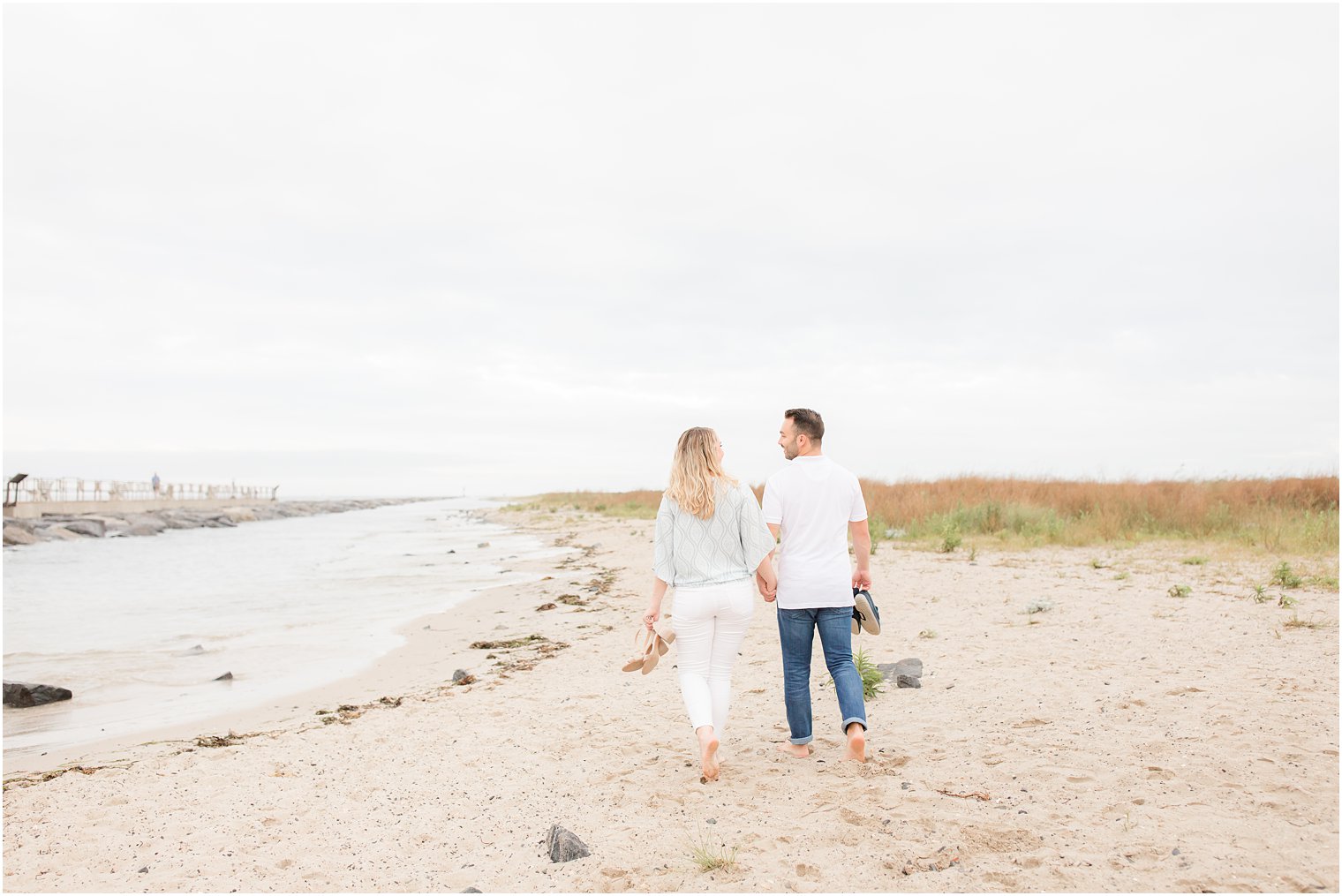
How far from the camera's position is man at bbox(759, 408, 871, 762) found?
4457mm

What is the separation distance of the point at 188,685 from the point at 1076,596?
10328 mm

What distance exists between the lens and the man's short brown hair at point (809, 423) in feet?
15.0

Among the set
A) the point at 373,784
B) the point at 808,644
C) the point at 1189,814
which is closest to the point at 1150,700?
the point at 1189,814

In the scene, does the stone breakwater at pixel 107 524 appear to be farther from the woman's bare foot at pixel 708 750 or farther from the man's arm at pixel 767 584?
the man's arm at pixel 767 584

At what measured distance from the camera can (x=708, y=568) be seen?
4418 millimetres

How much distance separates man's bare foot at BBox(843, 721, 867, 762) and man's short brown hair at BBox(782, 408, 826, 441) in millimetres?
1706

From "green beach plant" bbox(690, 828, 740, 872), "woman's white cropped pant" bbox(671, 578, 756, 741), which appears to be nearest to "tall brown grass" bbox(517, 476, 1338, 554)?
"woman's white cropped pant" bbox(671, 578, 756, 741)

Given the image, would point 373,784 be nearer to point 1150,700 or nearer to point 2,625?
point 1150,700

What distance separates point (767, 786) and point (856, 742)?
58 centimetres

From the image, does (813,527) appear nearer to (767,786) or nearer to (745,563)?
(745,563)

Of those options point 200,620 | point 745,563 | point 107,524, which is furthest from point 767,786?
point 107,524

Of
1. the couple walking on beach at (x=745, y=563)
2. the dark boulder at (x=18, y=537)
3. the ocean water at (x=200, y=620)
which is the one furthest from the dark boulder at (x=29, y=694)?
the dark boulder at (x=18, y=537)

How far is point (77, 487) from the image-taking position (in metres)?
48.1

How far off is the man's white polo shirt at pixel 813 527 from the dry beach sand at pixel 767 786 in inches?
42.1
